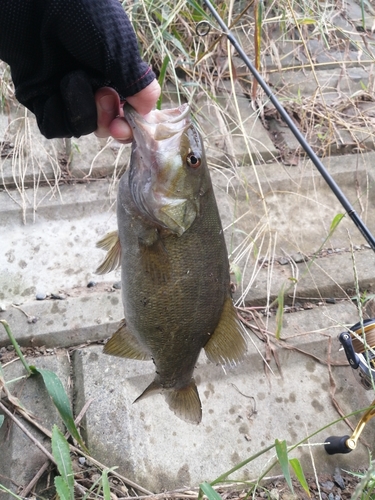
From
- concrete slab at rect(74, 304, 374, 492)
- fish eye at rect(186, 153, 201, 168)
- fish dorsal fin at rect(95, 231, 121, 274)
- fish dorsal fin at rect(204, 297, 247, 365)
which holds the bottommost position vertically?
concrete slab at rect(74, 304, 374, 492)

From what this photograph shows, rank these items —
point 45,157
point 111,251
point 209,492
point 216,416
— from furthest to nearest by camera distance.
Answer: point 45,157 → point 216,416 → point 111,251 → point 209,492

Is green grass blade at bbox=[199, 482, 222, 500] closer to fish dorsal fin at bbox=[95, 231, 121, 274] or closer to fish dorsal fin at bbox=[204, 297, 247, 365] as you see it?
fish dorsal fin at bbox=[204, 297, 247, 365]

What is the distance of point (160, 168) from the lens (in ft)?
4.75

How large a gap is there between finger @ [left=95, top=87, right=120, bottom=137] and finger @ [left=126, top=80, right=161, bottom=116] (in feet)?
0.30

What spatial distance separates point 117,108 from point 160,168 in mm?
256

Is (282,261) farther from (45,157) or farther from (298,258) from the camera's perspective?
(45,157)

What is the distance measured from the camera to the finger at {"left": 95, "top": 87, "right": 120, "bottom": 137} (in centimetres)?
145

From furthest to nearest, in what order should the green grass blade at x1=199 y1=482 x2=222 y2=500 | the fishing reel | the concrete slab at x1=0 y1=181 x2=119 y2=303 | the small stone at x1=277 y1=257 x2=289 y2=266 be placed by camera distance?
the small stone at x1=277 y1=257 x2=289 y2=266 → the concrete slab at x1=0 y1=181 x2=119 y2=303 → the fishing reel → the green grass blade at x1=199 y1=482 x2=222 y2=500

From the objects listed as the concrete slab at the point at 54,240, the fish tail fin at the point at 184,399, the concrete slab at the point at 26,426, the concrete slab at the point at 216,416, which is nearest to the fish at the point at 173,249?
the fish tail fin at the point at 184,399

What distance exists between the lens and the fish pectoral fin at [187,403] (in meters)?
1.68

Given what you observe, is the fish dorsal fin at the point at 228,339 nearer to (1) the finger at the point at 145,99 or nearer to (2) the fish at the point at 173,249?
(2) the fish at the point at 173,249

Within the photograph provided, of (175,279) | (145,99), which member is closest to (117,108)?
(145,99)

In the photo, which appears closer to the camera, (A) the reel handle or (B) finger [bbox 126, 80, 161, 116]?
(B) finger [bbox 126, 80, 161, 116]

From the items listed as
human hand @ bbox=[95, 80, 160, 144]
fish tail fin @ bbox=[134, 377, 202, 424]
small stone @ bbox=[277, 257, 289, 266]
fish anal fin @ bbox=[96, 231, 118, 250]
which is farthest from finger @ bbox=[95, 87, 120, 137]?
small stone @ bbox=[277, 257, 289, 266]
